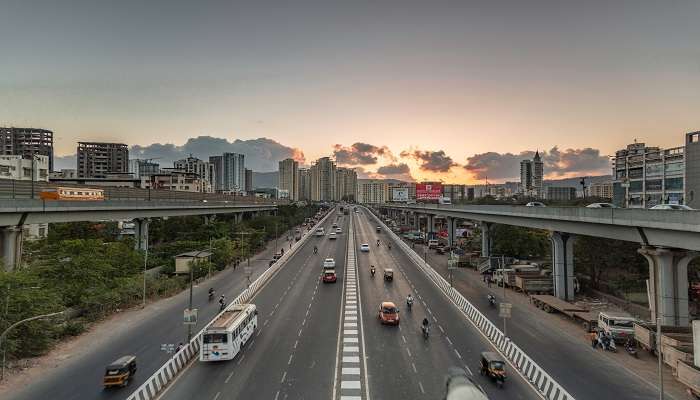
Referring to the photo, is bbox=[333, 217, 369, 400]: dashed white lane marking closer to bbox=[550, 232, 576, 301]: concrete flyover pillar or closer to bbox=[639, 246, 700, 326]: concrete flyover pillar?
bbox=[639, 246, 700, 326]: concrete flyover pillar

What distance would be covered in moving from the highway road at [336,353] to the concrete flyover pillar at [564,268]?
13.9m

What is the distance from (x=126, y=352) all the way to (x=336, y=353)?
50.7 feet

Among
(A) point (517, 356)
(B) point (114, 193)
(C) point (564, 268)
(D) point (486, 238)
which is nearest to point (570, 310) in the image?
(C) point (564, 268)

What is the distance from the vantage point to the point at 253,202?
487ft

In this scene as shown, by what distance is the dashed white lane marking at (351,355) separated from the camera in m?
21.4

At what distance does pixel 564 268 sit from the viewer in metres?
44.3

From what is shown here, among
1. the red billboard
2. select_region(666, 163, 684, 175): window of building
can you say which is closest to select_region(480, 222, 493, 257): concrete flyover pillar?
the red billboard

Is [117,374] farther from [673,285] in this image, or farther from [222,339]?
[673,285]

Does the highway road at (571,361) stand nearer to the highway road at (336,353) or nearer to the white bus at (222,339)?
the highway road at (336,353)

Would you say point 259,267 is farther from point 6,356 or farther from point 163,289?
point 6,356

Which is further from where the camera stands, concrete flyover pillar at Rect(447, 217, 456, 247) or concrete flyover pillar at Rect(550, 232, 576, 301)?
concrete flyover pillar at Rect(447, 217, 456, 247)

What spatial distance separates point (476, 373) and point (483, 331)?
8.98 m

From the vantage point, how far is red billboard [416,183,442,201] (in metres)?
107

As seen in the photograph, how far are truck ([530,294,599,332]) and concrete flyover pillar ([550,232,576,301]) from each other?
2.37 metres
